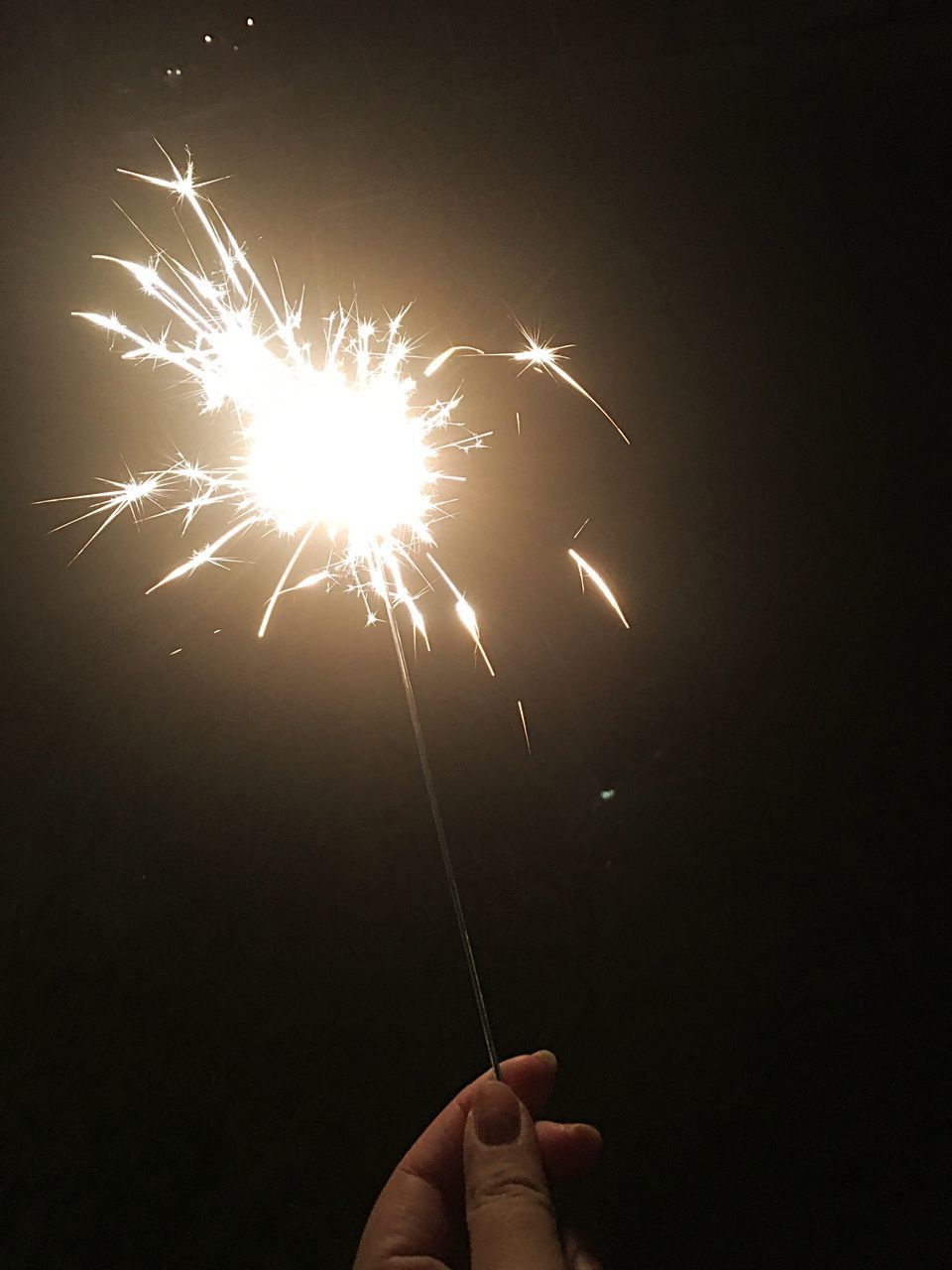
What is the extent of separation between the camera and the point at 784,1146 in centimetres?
125

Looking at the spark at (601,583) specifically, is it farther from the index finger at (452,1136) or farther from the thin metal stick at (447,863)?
the index finger at (452,1136)

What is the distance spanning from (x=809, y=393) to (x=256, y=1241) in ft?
6.63

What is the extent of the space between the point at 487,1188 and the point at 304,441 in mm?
1087

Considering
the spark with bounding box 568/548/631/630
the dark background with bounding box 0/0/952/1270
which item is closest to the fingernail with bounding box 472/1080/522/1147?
the dark background with bounding box 0/0/952/1270

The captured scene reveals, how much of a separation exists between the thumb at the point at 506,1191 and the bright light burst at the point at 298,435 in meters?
0.80

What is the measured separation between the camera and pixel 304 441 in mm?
1195

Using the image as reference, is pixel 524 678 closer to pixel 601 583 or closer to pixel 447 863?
pixel 601 583

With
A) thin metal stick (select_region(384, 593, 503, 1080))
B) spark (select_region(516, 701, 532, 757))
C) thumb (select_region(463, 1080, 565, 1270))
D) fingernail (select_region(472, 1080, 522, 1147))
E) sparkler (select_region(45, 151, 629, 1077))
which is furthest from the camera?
spark (select_region(516, 701, 532, 757))

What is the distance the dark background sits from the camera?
4.24 feet

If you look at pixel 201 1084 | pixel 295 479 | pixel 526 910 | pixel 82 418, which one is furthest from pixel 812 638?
pixel 82 418

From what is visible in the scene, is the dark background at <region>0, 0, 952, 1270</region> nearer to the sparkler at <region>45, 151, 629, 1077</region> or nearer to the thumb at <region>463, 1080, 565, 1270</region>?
the sparkler at <region>45, 151, 629, 1077</region>

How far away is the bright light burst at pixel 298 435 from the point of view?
3.95 feet

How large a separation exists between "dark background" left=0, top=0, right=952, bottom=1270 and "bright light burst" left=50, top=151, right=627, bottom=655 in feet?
0.20

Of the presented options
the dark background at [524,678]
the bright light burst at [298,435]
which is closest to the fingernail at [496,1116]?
the dark background at [524,678]
